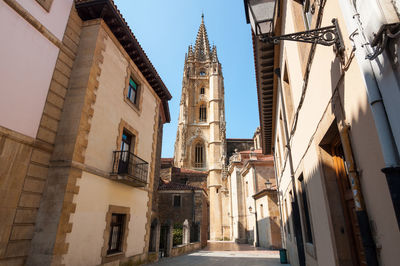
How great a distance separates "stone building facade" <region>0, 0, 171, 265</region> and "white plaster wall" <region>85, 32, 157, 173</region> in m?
0.04

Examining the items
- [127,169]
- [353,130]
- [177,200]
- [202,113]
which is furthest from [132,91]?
[202,113]

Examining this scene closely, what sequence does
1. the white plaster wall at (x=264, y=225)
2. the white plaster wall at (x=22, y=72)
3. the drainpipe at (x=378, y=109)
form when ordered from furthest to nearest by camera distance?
the white plaster wall at (x=264, y=225) < the white plaster wall at (x=22, y=72) < the drainpipe at (x=378, y=109)

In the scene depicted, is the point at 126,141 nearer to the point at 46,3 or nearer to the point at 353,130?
the point at 46,3

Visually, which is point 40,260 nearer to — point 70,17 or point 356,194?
point 356,194

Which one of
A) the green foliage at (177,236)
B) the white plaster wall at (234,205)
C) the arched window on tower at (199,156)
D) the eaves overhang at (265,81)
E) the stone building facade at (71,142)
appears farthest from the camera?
the arched window on tower at (199,156)

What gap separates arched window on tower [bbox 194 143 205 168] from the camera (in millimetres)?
45062

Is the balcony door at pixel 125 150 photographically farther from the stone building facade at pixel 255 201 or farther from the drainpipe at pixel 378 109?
the stone building facade at pixel 255 201

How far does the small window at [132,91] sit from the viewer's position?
35.5ft

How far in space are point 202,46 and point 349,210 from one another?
66.4 metres

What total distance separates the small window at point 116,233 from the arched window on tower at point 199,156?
35756 mm

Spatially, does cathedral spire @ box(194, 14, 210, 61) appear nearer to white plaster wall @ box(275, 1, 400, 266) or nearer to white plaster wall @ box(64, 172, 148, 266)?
white plaster wall @ box(64, 172, 148, 266)

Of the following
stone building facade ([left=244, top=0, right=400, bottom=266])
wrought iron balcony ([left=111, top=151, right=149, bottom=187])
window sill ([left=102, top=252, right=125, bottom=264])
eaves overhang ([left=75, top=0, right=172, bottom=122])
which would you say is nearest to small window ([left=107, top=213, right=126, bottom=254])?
window sill ([left=102, top=252, right=125, bottom=264])

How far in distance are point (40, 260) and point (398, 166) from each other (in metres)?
7.54

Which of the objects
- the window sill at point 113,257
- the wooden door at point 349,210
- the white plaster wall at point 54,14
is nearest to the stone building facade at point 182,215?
the window sill at point 113,257
